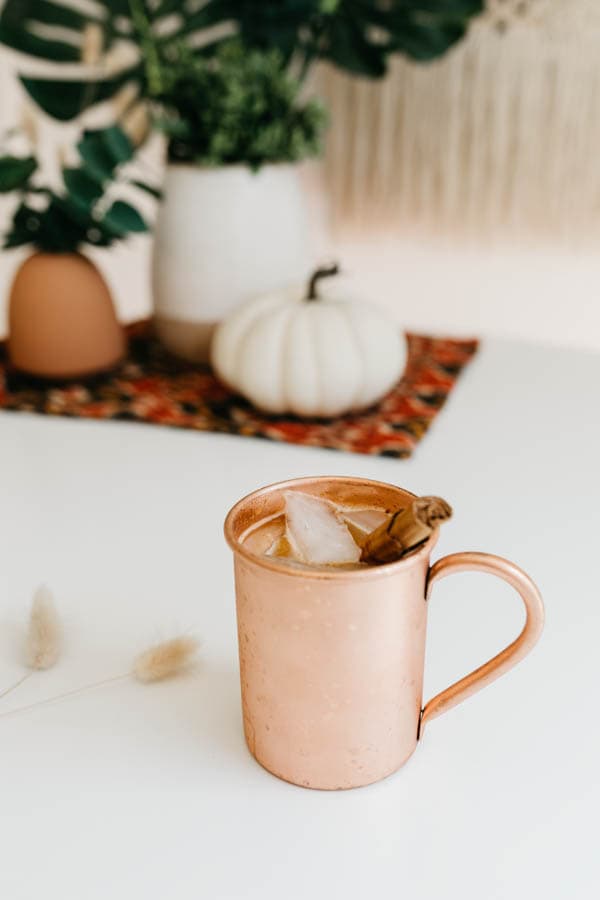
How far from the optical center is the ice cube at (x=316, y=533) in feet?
1.32

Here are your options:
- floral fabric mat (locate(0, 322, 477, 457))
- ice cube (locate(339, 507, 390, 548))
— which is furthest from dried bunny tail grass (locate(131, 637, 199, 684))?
floral fabric mat (locate(0, 322, 477, 457))

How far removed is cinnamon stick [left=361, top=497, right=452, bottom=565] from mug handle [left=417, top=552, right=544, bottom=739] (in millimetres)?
19

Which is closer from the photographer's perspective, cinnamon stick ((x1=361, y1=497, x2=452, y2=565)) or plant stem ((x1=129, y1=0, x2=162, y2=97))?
cinnamon stick ((x1=361, y1=497, x2=452, y2=565))

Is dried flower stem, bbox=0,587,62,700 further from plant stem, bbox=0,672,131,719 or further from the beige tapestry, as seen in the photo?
the beige tapestry

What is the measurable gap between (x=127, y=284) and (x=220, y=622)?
1.45m

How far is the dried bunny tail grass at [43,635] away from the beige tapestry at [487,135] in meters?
1.36

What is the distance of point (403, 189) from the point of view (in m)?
1.70

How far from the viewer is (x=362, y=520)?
0.43m

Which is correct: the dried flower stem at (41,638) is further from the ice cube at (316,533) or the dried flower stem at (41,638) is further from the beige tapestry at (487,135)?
the beige tapestry at (487,135)

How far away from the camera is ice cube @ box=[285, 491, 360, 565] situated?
15.8 inches

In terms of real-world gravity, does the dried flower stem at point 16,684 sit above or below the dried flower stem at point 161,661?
below

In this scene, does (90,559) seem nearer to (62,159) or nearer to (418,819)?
(418,819)

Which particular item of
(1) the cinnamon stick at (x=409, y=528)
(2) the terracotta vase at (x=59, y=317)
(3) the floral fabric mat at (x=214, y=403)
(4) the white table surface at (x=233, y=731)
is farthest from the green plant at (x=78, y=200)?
(1) the cinnamon stick at (x=409, y=528)

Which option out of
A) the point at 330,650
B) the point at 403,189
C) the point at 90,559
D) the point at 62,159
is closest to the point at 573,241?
the point at 403,189
